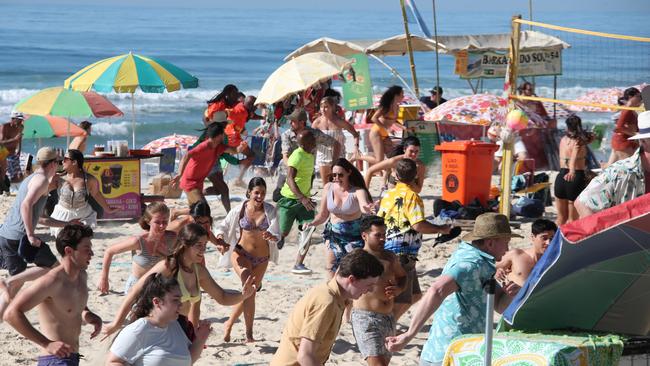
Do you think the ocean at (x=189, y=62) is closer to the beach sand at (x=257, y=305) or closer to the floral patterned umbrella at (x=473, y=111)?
the floral patterned umbrella at (x=473, y=111)

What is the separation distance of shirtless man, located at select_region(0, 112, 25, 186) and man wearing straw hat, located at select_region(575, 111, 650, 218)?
34.3 ft

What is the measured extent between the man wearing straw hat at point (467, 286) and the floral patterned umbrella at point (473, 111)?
8.60 meters

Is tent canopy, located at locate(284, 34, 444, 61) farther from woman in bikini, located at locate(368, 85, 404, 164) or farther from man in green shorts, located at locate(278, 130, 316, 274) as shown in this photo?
man in green shorts, located at locate(278, 130, 316, 274)

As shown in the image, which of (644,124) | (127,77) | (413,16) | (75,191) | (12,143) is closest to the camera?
(644,124)

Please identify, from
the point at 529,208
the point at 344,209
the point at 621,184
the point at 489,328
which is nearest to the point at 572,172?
the point at 529,208

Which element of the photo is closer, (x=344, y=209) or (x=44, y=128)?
(x=344, y=209)

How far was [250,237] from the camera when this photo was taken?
800cm

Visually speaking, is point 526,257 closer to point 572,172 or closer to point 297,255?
point 297,255

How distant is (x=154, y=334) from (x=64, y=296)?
90cm

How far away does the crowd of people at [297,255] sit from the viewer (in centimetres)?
517

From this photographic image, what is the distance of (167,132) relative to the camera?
2877cm

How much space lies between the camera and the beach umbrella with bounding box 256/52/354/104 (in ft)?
42.4

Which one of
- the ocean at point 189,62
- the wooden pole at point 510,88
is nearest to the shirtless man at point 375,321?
the wooden pole at point 510,88

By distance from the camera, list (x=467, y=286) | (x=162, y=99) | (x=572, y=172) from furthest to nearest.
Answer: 1. (x=162, y=99)
2. (x=572, y=172)
3. (x=467, y=286)
